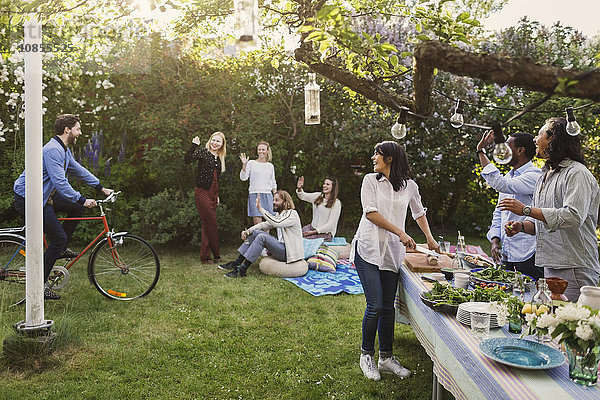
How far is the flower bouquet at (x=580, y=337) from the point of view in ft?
5.61

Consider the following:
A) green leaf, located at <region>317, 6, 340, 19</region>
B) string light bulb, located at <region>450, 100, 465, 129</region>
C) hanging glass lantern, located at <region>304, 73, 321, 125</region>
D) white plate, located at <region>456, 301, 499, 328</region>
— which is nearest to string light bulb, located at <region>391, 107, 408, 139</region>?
string light bulb, located at <region>450, 100, 465, 129</region>

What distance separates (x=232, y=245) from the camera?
8.48m

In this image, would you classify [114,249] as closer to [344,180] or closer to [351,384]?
[351,384]

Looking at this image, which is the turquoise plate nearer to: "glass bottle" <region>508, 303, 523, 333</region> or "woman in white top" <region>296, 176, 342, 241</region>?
"glass bottle" <region>508, 303, 523, 333</region>

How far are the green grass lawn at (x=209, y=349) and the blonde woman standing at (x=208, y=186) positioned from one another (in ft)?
4.96

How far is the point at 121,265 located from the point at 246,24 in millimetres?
3858

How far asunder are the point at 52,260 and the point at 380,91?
369 cm

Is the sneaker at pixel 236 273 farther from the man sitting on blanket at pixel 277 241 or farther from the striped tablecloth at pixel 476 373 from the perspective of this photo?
the striped tablecloth at pixel 476 373

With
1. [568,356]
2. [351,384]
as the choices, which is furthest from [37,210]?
[568,356]

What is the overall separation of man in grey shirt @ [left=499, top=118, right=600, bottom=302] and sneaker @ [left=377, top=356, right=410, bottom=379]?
1.16m

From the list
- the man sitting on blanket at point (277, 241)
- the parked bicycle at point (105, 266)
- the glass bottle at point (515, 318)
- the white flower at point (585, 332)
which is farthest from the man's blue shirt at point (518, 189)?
the parked bicycle at point (105, 266)

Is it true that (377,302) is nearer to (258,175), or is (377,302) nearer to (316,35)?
(316,35)

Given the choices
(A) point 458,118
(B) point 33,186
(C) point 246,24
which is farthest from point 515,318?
(B) point 33,186

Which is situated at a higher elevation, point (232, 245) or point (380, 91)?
point (380, 91)
